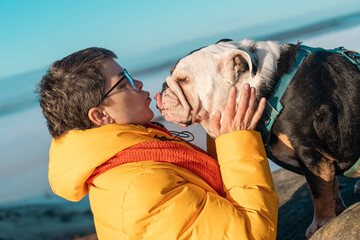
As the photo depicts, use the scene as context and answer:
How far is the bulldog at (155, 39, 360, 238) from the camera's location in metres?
3.01

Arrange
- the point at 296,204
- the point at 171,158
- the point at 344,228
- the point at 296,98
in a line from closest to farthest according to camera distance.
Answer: the point at 171,158, the point at 344,228, the point at 296,98, the point at 296,204

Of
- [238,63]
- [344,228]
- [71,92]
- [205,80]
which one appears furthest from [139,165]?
[344,228]

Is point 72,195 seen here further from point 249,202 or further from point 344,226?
point 344,226

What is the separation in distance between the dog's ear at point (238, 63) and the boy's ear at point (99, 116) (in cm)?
107

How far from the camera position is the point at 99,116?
9.18ft

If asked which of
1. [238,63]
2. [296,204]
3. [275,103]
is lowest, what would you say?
[296,204]

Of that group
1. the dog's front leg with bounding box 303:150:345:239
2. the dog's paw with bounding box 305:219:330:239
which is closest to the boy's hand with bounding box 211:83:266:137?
the dog's front leg with bounding box 303:150:345:239

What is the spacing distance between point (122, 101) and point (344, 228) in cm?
192

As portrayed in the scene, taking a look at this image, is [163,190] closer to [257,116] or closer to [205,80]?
[257,116]

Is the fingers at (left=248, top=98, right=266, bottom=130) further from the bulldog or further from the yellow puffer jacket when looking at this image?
the bulldog

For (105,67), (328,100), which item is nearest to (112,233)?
(105,67)

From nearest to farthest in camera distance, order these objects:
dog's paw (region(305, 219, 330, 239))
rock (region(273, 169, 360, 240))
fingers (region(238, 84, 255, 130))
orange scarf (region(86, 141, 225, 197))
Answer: orange scarf (region(86, 141, 225, 197))
fingers (region(238, 84, 255, 130))
dog's paw (region(305, 219, 330, 239))
rock (region(273, 169, 360, 240))

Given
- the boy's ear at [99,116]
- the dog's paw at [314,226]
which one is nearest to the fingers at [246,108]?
the boy's ear at [99,116]

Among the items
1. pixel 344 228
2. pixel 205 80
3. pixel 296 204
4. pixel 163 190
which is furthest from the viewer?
pixel 296 204
